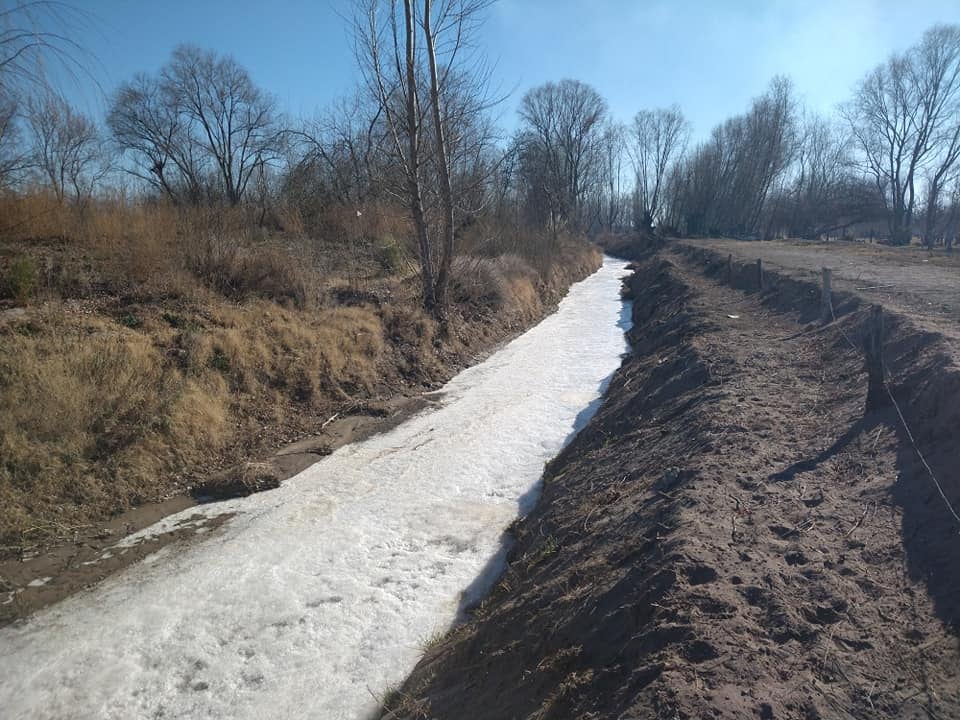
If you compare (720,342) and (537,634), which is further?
(720,342)

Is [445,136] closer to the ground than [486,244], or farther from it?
farther from it

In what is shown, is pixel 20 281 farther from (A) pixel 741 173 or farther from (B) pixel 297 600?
(A) pixel 741 173

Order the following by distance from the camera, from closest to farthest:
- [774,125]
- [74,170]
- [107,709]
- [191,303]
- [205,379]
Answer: [107,709]
[205,379]
[191,303]
[74,170]
[774,125]

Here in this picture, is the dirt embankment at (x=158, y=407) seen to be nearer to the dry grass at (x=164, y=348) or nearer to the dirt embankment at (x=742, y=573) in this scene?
the dry grass at (x=164, y=348)

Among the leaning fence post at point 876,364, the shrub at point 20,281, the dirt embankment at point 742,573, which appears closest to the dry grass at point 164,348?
the shrub at point 20,281

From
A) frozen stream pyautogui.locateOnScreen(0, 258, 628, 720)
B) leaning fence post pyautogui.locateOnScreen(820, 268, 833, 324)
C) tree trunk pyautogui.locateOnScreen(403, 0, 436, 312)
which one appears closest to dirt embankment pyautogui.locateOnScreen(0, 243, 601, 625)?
frozen stream pyautogui.locateOnScreen(0, 258, 628, 720)

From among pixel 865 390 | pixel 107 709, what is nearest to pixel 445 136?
pixel 865 390

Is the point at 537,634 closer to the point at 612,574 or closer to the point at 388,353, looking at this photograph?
the point at 612,574

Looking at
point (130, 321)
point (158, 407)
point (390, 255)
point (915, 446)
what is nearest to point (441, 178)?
point (390, 255)

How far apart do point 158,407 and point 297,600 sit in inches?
149

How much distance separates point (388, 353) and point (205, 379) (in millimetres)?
4157

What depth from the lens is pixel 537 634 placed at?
380 centimetres

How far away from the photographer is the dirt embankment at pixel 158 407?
6086 millimetres

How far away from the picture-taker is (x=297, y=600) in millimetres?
5355
